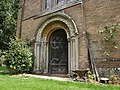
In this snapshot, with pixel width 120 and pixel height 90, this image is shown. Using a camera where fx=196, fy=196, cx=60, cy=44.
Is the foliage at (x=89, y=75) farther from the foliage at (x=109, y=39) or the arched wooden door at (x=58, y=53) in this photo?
the arched wooden door at (x=58, y=53)

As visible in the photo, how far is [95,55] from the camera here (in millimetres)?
9711

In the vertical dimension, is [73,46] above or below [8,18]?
below

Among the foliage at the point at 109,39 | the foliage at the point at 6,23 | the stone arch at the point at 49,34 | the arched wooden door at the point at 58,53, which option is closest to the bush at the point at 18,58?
the stone arch at the point at 49,34

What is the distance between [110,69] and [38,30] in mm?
5468

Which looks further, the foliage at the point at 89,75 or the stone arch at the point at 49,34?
the stone arch at the point at 49,34

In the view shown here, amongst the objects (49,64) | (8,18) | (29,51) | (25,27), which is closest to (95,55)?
(49,64)

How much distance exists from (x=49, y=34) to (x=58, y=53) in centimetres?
143

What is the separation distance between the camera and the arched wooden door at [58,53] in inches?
461

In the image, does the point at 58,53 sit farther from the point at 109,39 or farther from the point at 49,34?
the point at 109,39

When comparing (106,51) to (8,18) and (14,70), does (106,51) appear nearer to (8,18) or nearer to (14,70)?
(14,70)

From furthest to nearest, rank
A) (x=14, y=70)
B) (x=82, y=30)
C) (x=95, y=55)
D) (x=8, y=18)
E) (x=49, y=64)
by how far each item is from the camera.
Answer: (x=8, y=18)
(x=49, y=64)
(x=14, y=70)
(x=82, y=30)
(x=95, y=55)

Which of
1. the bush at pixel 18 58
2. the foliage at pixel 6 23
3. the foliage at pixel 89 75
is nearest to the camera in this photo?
the foliage at pixel 89 75

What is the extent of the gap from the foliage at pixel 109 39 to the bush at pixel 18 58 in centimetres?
453

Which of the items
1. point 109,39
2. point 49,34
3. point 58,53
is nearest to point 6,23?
point 49,34
